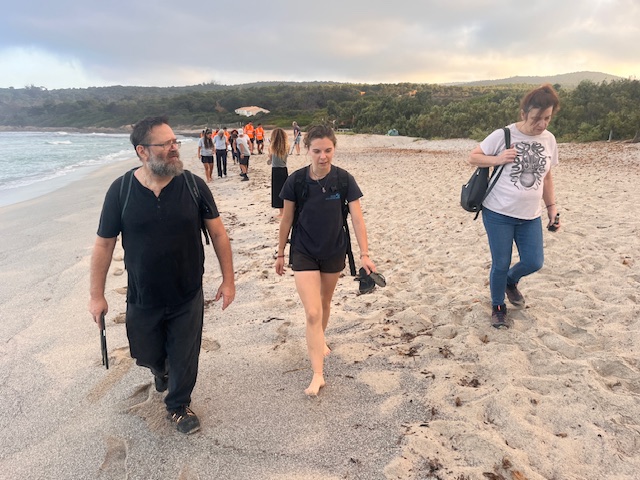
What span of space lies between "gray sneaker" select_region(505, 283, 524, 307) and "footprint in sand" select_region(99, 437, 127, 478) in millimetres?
3439

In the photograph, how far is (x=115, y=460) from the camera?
2.61m

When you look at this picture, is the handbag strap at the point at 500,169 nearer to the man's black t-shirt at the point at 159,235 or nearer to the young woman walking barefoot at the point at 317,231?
the young woman walking barefoot at the point at 317,231

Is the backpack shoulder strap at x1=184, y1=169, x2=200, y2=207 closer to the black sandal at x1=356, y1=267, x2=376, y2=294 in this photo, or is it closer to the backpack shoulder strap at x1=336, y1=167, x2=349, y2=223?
the backpack shoulder strap at x1=336, y1=167, x2=349, y2=223

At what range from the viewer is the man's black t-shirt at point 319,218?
3080 mm

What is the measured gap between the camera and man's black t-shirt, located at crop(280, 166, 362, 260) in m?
3.08

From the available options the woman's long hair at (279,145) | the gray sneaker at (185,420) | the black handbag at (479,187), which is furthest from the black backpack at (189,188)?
the woman's long hair at (279,145)

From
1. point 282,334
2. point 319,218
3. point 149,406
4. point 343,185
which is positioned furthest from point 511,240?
point 149,406

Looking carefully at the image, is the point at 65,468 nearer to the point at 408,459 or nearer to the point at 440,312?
the point at 408,459

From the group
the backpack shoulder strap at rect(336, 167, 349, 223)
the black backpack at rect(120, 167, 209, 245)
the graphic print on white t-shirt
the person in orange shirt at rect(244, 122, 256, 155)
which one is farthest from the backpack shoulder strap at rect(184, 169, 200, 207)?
the person in orange shirt at rect(244, 122, 256, 155)

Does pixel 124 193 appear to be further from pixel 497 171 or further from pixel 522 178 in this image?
pixel 522 178

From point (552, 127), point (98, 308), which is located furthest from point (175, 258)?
point (552, 127)

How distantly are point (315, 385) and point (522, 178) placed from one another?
7.56 feet

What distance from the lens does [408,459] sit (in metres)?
2.47

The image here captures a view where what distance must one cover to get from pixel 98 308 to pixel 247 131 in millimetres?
23890
